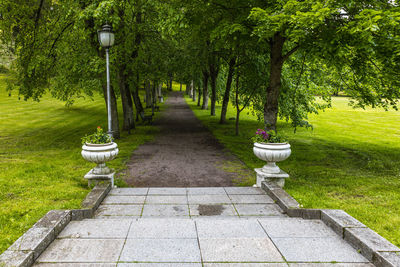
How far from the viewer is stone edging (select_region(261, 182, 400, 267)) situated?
3.55m

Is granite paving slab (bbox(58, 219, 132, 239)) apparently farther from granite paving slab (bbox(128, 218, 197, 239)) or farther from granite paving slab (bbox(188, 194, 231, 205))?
granite paving slab (bbox(188, 194, 231, 205))

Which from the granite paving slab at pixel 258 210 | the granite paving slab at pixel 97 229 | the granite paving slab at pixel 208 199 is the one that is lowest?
the granite paving slab at pixel 208 199

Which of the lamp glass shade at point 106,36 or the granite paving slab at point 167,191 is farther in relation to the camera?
the lamp glass shade at point 106,36

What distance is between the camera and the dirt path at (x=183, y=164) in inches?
338

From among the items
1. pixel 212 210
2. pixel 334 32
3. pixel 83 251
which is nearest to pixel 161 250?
pixel 83 251

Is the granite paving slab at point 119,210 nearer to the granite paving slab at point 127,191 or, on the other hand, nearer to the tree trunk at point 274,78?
the granite paving slab at point 127,191

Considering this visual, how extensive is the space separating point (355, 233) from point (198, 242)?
2.41m

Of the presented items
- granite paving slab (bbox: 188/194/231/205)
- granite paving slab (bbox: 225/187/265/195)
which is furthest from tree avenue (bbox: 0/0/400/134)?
granite paving slab (bbox: 188/194/231/205)

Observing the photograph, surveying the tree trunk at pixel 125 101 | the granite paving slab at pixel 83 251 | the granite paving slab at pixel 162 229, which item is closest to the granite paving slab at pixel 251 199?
the granite paving slab at pixel 162 229

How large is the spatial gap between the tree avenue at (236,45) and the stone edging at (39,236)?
6.72 meters

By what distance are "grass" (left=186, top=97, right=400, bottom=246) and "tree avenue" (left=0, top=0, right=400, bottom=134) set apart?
223 centimetres

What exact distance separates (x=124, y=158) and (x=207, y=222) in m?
7.50

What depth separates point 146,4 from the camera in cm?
1526

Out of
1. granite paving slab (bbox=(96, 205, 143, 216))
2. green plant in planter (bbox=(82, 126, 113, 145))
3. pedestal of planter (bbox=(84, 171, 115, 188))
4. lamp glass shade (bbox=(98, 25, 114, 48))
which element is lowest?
granite paving slab (bbox=(96, 205, 143, 216))
